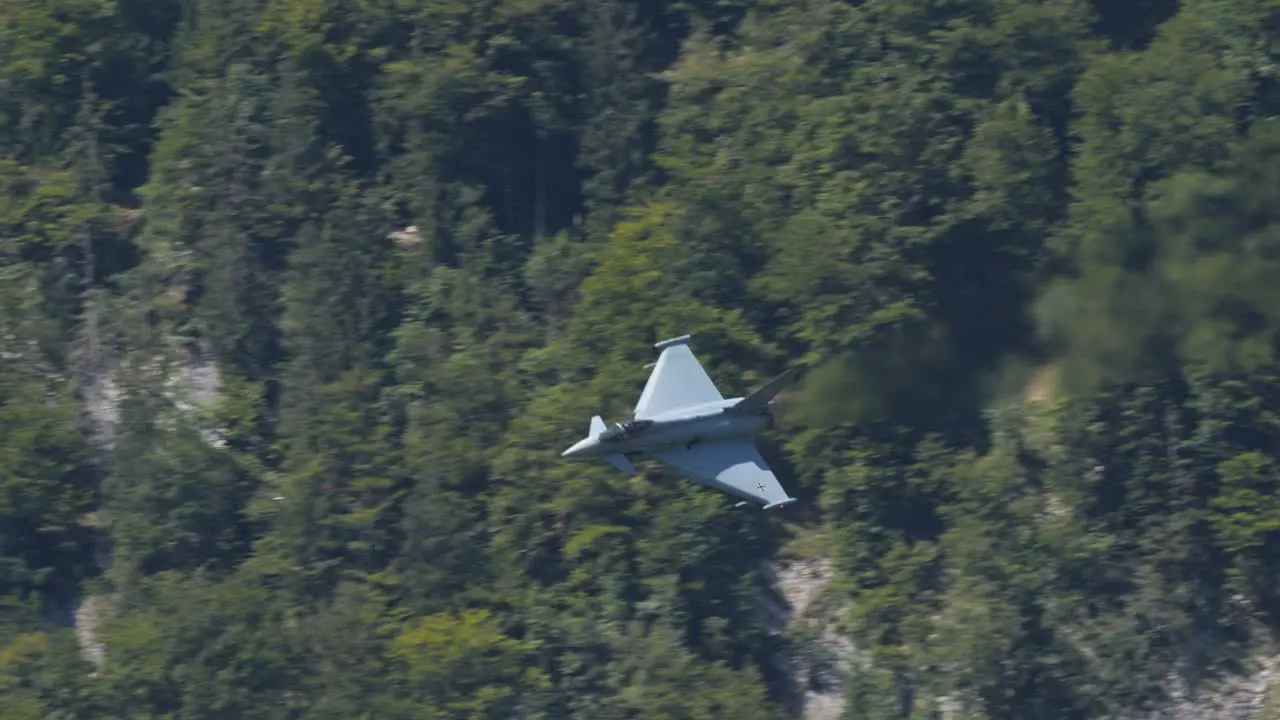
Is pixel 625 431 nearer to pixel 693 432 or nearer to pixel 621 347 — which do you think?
pixel 693 432

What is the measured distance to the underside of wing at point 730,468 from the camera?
5166 centimetres

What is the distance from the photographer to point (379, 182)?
70.4 metres

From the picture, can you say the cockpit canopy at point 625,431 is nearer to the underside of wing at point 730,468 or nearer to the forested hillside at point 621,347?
the underside of wing at point 730,468

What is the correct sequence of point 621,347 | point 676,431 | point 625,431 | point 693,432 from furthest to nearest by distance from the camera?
point 621,347 < point 693,432 < point 676,431 < point 625,431

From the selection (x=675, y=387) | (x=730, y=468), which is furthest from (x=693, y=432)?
(x=730, y=468)

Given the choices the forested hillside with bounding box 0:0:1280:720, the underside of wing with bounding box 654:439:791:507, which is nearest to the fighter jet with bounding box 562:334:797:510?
the underside of wing with bounding box 654:439:791:507

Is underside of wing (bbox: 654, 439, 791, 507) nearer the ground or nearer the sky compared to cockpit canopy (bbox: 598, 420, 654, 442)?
nearer the ground

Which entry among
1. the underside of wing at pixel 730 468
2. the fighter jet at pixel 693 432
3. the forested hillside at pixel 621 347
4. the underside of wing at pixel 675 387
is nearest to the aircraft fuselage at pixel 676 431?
the fighter jet at pixel 693 432

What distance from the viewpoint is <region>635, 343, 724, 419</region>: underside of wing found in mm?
51875

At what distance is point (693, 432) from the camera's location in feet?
167

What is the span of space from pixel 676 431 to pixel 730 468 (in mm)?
2084

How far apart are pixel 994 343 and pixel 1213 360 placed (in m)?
6.30

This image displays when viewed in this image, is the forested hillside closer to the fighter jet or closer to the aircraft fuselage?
the fighter jet

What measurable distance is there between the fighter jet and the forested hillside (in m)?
7.51
